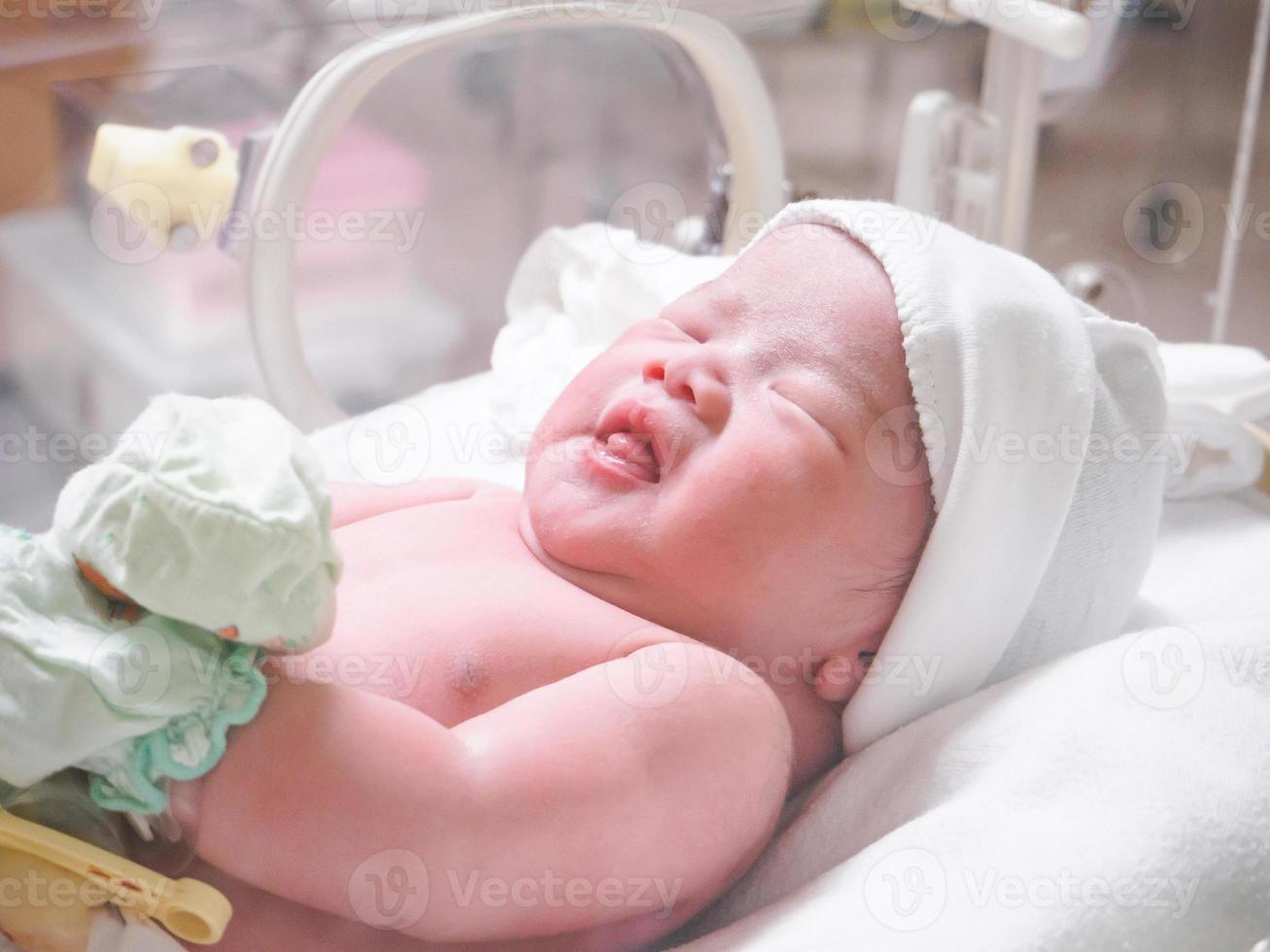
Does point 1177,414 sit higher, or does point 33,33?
point 33,33

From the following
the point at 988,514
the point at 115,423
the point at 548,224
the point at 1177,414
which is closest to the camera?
the point at 988,514

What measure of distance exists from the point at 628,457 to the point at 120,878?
1.66ft

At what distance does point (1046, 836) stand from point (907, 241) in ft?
1.66

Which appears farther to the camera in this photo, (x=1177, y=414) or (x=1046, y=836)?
(x=1177, y=414)

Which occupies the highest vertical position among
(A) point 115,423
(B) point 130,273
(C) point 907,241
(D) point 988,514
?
(C) point 907,241

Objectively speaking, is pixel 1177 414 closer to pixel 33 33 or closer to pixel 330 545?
pixel 330 545

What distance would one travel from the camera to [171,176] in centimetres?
154

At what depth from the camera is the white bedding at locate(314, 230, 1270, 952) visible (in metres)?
0.82

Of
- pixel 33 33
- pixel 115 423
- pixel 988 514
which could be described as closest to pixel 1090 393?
pixel 988 514

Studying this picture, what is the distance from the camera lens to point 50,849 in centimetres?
73
